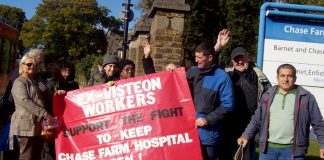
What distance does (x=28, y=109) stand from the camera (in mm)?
4941

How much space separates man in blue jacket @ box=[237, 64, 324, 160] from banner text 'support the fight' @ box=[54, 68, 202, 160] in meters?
→ 0.76

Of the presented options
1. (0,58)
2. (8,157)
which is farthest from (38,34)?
(8,157)

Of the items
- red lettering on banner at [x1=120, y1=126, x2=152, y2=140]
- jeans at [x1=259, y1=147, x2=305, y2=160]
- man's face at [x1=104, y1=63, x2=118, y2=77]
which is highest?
man's face at [x1=104, y1=63, x2=118, y2=77]

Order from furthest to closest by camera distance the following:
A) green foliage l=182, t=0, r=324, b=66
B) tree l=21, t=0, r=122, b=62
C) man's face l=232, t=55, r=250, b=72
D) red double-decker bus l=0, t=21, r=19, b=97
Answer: tree l=21, t=0, r=122, b=62 → green foliage l=182, t=0, r=324, b=66 → red double-decker bus l=0, t=21, r=19, b=97 → man's face l=232, t=55, r=250, b=72

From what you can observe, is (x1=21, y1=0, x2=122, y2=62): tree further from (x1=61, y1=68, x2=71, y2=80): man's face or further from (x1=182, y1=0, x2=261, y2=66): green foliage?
(x1=61, y1=68, x2=71, y2=80): man's face

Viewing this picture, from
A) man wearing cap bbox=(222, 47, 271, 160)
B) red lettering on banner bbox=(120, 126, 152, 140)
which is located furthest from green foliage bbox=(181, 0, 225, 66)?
red lettering on banner bbox=(120, 126, 152, 140)

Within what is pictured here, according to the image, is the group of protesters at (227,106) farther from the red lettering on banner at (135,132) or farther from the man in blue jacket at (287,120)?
the red lettering on banner at (135,132)

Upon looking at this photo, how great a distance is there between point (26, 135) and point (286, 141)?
2.84 m

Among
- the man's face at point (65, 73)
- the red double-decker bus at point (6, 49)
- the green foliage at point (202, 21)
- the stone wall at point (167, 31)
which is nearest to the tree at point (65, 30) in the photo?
the green foliage at point (202, 21)

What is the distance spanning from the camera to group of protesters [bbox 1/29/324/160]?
463cm

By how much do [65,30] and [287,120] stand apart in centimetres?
7160

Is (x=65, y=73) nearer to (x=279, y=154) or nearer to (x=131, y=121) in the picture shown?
(x=131, y=121)

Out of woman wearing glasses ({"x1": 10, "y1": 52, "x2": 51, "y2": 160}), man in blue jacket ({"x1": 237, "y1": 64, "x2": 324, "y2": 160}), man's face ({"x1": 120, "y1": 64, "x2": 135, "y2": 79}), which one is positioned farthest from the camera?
man's face ({"x1": 120, "y1": 64, "x2": 135, "y2": 79})

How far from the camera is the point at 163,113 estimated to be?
5117mm
